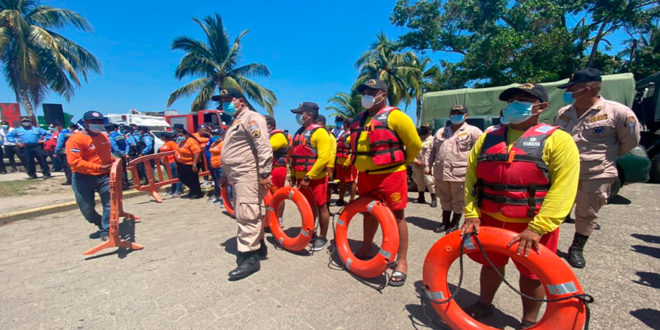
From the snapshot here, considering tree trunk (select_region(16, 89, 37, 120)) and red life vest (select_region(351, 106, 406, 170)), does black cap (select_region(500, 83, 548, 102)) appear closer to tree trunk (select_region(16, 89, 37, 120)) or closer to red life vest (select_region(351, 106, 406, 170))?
red life vest (select_region(351, 106, 406, 170))

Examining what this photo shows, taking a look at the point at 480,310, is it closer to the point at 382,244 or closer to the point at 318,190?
the point at 382,244

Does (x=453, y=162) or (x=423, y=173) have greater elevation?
(x=453, y=162)

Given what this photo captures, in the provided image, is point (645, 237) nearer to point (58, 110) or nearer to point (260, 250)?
point (260, 250)

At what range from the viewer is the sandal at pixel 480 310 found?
85.1 inches

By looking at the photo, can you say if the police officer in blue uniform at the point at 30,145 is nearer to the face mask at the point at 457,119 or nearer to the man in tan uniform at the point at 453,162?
the man in tan uniform at the point at 453,162

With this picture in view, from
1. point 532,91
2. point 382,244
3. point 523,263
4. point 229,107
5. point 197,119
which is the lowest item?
Answer: point 382,244

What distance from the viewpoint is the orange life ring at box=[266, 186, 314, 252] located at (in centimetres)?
328

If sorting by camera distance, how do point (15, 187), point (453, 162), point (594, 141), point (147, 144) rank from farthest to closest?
point (147, 144) < point (15, 187) < point (453, 162) < point (594, 141)

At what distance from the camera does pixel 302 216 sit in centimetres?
333

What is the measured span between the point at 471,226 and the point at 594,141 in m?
2.19

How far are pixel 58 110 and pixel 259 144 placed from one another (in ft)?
72.0

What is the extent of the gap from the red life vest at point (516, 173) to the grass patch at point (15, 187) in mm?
10724

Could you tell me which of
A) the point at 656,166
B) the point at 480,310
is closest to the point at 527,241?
the point at 480,310

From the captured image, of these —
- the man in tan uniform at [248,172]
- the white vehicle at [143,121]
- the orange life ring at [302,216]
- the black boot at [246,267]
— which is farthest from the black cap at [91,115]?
the white vehicle at [143,121]
